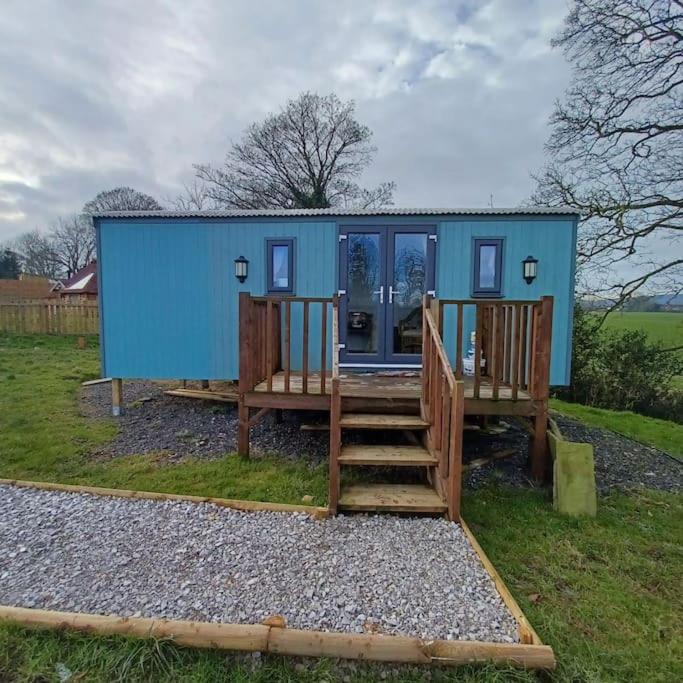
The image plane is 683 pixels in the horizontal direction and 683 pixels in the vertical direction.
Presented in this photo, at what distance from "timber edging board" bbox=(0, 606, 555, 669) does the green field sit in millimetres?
9832

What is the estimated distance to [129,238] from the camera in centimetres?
523

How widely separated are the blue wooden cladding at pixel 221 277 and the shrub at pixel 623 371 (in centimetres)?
502

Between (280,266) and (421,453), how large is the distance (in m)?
3.10

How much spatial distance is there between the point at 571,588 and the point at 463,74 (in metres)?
10.5

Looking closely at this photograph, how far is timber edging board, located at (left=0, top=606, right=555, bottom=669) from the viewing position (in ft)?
5.40

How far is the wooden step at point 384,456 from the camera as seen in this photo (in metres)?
3.07

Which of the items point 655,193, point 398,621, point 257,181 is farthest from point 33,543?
point 257,181

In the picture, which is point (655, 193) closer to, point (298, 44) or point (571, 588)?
point (298, 44)

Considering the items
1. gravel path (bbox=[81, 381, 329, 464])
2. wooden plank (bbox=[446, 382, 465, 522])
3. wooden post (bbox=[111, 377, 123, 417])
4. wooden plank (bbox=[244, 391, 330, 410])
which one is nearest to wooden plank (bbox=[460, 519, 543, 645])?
wooden plank (bbox=[446, 382, 465, 522])

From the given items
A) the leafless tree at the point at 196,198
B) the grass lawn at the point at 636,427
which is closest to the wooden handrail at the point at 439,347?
the grass lawn at the point at 636,427

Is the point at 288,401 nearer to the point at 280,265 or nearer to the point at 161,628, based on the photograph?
the point at 280,265

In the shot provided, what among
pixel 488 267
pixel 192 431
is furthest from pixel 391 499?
pixel 488 267

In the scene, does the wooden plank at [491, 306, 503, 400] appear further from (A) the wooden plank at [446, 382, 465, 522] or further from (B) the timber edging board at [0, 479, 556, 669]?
A: (B) the timber edging board at [0, 479, 556, 669]

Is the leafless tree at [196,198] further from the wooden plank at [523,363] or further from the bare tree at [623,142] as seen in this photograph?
the wooden plank at [523,363]
